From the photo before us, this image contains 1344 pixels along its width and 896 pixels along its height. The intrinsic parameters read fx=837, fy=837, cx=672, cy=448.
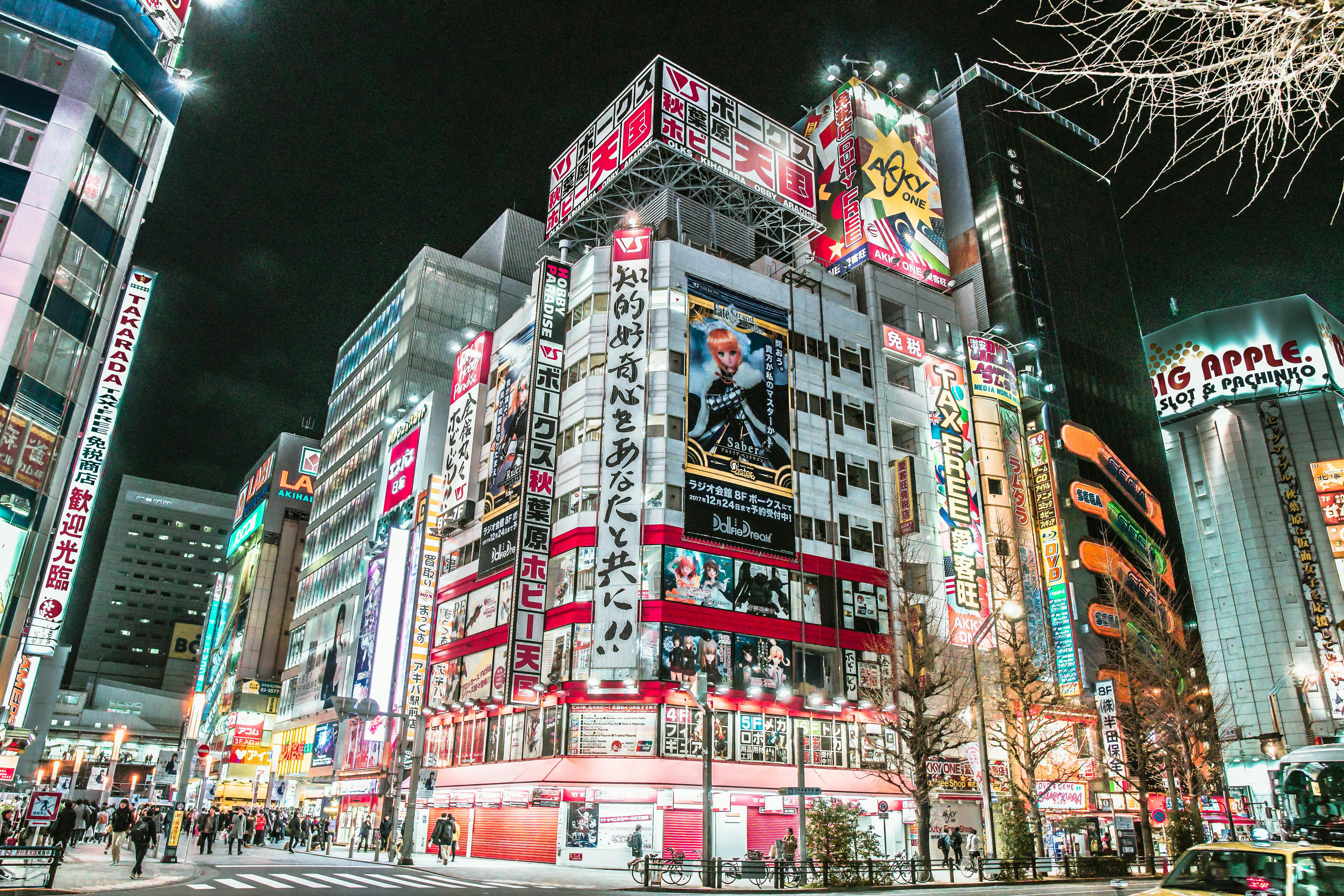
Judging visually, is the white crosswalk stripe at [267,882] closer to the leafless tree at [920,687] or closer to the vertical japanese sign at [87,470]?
the vertical japanese sign at [87,470]

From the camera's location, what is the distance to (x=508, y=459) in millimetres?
47312

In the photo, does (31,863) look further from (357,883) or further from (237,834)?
(237,834)

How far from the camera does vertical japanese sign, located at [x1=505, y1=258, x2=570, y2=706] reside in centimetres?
3959

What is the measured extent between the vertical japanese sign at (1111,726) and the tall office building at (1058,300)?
2131 centimetres

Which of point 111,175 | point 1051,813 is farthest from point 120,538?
point 1051,813

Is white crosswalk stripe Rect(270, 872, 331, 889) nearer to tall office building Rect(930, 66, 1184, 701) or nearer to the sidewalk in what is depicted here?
the sidewalk

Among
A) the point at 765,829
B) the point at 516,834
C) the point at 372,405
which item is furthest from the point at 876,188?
the point at 516,834

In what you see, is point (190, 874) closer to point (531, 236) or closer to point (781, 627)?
point (781, 627)

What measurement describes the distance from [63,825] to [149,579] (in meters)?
189

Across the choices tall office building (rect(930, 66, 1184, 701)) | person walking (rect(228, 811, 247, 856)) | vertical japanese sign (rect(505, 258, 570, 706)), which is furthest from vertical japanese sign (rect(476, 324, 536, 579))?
tall office building (rect(930, 66, 1184, 701))

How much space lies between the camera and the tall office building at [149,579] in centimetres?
17588

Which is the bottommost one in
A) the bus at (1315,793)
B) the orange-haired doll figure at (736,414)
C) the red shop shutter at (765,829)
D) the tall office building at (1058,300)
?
the red shop shutter at (765,829)

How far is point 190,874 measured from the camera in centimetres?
2380

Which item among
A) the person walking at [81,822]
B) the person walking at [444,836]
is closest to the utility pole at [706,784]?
the person walking at [444,836]
